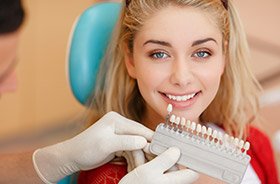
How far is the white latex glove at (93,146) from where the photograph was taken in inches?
43.9

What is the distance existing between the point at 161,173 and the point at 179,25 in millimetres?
339

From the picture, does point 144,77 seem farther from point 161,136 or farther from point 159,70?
point 161,136

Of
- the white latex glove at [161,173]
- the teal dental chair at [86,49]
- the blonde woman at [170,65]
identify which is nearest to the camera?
the white latex glove at [161,173]

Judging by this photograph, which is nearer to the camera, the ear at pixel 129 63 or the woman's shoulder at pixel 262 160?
the ear at pixel 129 63

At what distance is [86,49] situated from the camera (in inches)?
55.2

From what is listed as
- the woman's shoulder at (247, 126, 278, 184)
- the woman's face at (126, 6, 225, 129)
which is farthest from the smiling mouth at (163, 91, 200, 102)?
the woman's shoulder at (247, 126, 278, 184)

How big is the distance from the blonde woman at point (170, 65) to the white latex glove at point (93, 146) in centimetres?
8

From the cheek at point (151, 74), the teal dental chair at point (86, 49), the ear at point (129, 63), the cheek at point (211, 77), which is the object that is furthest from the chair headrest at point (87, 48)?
the cheek at point (211, 77)

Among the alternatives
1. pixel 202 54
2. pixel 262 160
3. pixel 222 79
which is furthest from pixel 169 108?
pixel 262 160

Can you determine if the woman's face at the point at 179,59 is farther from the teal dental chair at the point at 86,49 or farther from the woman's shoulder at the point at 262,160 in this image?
the woman's shoulder at the point at 262,160

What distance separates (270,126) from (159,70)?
151 cm

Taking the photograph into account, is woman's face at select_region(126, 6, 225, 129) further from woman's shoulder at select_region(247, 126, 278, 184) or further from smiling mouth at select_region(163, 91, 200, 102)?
woman's shoulder at select_region(247, 126, 278, 184)

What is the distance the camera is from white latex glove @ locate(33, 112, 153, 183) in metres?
1.12

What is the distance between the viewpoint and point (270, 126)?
254 cm
